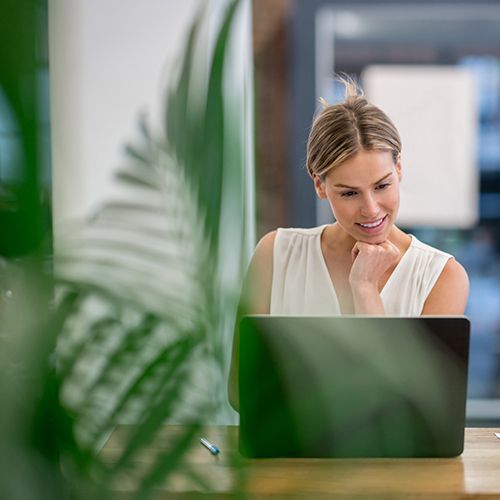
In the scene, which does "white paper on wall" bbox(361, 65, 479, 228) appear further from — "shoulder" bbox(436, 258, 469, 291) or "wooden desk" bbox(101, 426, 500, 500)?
"wooden desk" bbox(101, 426, 500, 500)

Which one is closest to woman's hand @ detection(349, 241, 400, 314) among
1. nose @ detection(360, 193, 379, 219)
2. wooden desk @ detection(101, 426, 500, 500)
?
nose @ detection(360, 193, 379, 219)

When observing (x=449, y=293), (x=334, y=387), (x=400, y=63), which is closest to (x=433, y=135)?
(x=400, y=63)

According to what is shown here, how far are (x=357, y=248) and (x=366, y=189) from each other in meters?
Result: 0.20

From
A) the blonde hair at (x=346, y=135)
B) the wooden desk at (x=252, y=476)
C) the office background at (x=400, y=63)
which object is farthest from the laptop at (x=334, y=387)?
the office background at (x=400, y=63)

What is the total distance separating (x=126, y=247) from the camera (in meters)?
0.30

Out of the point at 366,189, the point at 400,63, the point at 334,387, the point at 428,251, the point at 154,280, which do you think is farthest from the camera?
the point at 400,63

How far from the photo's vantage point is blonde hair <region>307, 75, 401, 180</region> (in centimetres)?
195

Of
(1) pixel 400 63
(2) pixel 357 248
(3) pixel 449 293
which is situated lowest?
(3) pixel 449 293

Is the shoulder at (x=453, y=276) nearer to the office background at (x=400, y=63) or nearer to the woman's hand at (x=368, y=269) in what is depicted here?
the woman's hand at (x=368, y=269)

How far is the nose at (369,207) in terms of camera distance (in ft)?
6.41

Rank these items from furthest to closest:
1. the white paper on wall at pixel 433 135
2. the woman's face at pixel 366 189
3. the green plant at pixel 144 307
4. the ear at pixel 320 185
→ the white paper on wall at pixel 433 135 → the ear at pixel 320 185 → the woman's face at pixel 366 189 → the green plant at pixel 144 307

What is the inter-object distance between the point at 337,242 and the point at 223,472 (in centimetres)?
194

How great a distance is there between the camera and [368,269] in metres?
2.05

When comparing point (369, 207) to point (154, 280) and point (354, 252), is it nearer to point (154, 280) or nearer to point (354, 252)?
point (354, 252)
